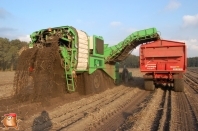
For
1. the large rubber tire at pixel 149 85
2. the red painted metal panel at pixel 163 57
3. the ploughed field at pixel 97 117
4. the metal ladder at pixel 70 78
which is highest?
the red painted metal panel at pixel 163 57

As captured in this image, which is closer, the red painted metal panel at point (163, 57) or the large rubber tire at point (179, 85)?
the large rubber tire at point (179, 85)

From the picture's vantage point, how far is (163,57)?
1193 centimetres

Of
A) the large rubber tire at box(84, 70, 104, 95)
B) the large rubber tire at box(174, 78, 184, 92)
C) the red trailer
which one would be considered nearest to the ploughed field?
the large rubber tire at box(84, 70, 104, 95)

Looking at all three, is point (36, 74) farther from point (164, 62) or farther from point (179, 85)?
point (179, 85)

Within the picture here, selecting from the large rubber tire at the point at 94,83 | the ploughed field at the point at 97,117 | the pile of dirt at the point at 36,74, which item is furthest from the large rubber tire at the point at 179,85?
the pile of dirt at the point at 36,74

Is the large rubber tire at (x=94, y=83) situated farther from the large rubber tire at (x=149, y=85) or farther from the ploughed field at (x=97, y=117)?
the large rubber tire at (x=149, y=85)

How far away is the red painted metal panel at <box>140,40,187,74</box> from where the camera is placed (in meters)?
11.6

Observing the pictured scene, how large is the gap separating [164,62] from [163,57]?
0.95 ft

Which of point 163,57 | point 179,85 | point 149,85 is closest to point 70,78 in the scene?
point 149,85

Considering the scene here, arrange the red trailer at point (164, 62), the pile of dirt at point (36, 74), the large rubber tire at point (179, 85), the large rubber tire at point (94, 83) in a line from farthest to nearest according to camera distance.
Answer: the red trailer at point (164, 62) < the large rubber tire at point (179, 85) < the large rubber tire at point (94, 83) < the pile of dirt at point (36, 74)

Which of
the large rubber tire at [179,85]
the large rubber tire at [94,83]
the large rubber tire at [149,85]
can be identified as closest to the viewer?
the large rubber tire at [94,83]

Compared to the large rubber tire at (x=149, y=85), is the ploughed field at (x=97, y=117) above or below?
below

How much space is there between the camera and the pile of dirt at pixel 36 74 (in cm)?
770

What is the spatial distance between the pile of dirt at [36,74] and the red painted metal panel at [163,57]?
5981 millimetres
